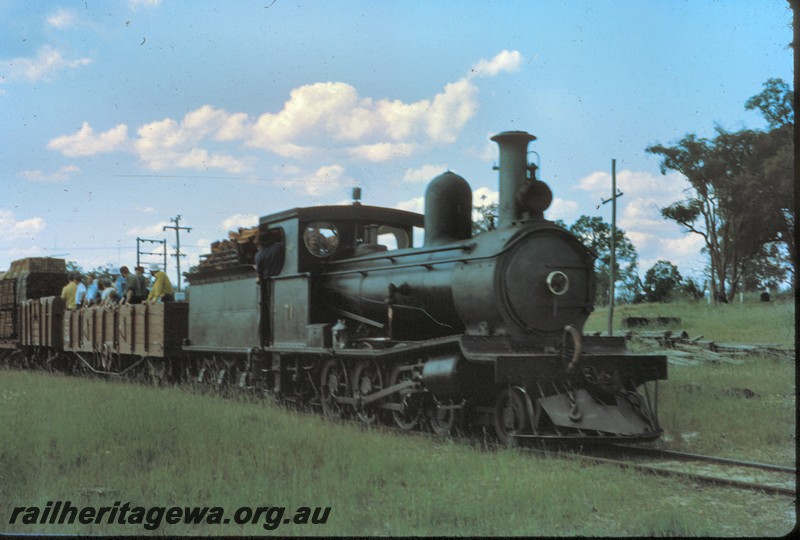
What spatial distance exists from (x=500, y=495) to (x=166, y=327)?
9.13m

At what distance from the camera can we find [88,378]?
15.9 metres

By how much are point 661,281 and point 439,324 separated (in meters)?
48.3

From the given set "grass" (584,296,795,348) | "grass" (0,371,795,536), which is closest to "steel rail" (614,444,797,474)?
"grass" (0,371,795,536)

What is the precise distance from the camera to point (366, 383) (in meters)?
9.27

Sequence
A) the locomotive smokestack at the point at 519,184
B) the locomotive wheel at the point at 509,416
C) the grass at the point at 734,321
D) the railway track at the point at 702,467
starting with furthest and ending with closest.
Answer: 1. the grass at the point at 734,321
2. the locomotive smokestack at the point at 519,184
3. the locomotive wheel at the point at 509,416
4. the railway track at the point at 702,467

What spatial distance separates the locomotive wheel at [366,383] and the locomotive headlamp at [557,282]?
93.2 inches

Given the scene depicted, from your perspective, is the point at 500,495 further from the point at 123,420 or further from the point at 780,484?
the point at 123,420

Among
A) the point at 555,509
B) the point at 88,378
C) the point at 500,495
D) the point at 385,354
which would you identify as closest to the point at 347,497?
the point at 500,495

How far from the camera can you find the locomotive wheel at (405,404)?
852 centimetres

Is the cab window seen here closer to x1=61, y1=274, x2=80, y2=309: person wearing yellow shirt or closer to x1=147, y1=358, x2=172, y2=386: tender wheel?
x1=147, y1=358, x2=172, y2=386: tender wheel

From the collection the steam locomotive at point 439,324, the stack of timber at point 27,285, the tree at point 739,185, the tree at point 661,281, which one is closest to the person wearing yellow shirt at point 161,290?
the steam locomotive at point 439,324

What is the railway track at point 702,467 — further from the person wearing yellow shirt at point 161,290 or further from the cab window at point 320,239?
the person wearing yellow shirt at point 161,290

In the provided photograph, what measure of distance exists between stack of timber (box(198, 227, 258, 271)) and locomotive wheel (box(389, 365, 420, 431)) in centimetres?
364

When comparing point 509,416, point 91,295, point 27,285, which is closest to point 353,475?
point 509,416
